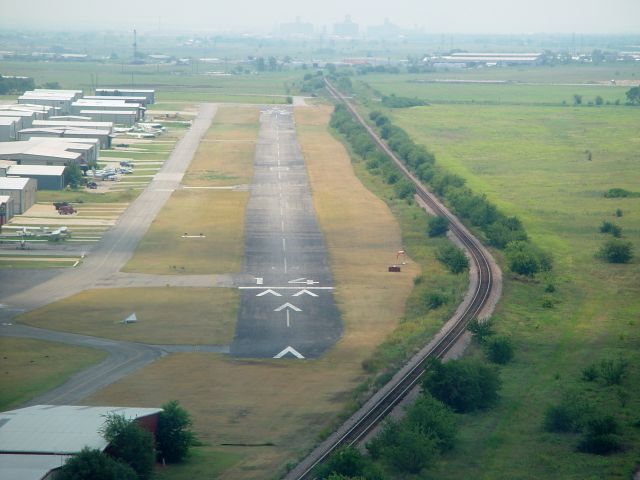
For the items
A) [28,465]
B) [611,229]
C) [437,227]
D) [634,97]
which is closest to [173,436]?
[28,465]

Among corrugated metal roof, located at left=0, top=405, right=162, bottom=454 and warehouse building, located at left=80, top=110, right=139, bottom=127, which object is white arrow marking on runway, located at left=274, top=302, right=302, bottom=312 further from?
warehouse building, located at left=80, top=110, right=139, bottom=127

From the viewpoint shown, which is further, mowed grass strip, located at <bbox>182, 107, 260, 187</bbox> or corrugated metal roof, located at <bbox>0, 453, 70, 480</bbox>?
mowed grass strip, located at <bbox>182, 107, 260, 187</bbox>

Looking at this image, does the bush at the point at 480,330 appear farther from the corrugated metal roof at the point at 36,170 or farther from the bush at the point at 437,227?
the corrugated metal roof at the point at 36,170

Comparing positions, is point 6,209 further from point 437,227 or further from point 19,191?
point 437,227

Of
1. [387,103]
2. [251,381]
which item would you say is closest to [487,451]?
[251,381]

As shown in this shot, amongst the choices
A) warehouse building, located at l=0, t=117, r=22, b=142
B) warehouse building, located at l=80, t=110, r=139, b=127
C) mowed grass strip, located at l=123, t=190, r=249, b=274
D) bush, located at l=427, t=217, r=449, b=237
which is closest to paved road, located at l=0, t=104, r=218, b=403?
mowed grass strip, located at l=123, t=190, r=249, b=274

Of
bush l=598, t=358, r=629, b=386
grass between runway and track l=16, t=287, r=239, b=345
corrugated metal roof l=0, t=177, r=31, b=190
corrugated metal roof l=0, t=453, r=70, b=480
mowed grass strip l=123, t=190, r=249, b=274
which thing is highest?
corrugated metal roof l=0, t=453, r=70, b=480

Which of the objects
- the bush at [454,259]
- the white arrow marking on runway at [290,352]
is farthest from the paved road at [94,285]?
the bush at [454,259]
